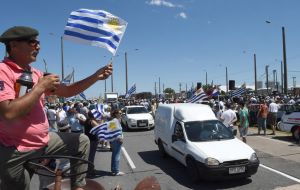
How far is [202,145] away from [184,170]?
4.49 ft

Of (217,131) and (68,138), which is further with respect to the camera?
(217,131)

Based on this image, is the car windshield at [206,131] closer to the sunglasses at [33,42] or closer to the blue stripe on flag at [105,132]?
the blue stripe on flag at [105,132]

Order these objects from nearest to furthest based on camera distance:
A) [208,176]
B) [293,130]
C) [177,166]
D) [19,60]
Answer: [19,60], [208,176], [177,166], [293,130]

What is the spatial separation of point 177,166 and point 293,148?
217 inches

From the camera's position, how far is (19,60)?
8.97ft

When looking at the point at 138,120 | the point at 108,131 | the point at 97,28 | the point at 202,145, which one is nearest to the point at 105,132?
the point at 108,131

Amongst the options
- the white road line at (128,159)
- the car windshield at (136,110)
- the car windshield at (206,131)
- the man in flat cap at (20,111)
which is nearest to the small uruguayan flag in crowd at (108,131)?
the white road line at (128,159)

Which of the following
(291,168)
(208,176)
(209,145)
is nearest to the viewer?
(208,176)

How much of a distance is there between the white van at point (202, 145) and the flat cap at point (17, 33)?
761 centimetres

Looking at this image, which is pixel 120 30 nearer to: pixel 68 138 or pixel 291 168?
pixel 68 138

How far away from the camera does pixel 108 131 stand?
1130 centimetres

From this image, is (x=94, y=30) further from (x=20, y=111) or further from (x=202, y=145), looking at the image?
(x=202, y=145)

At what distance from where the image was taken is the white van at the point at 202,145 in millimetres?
9812

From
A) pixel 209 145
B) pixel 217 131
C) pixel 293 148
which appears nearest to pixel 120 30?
pixel 209 145
